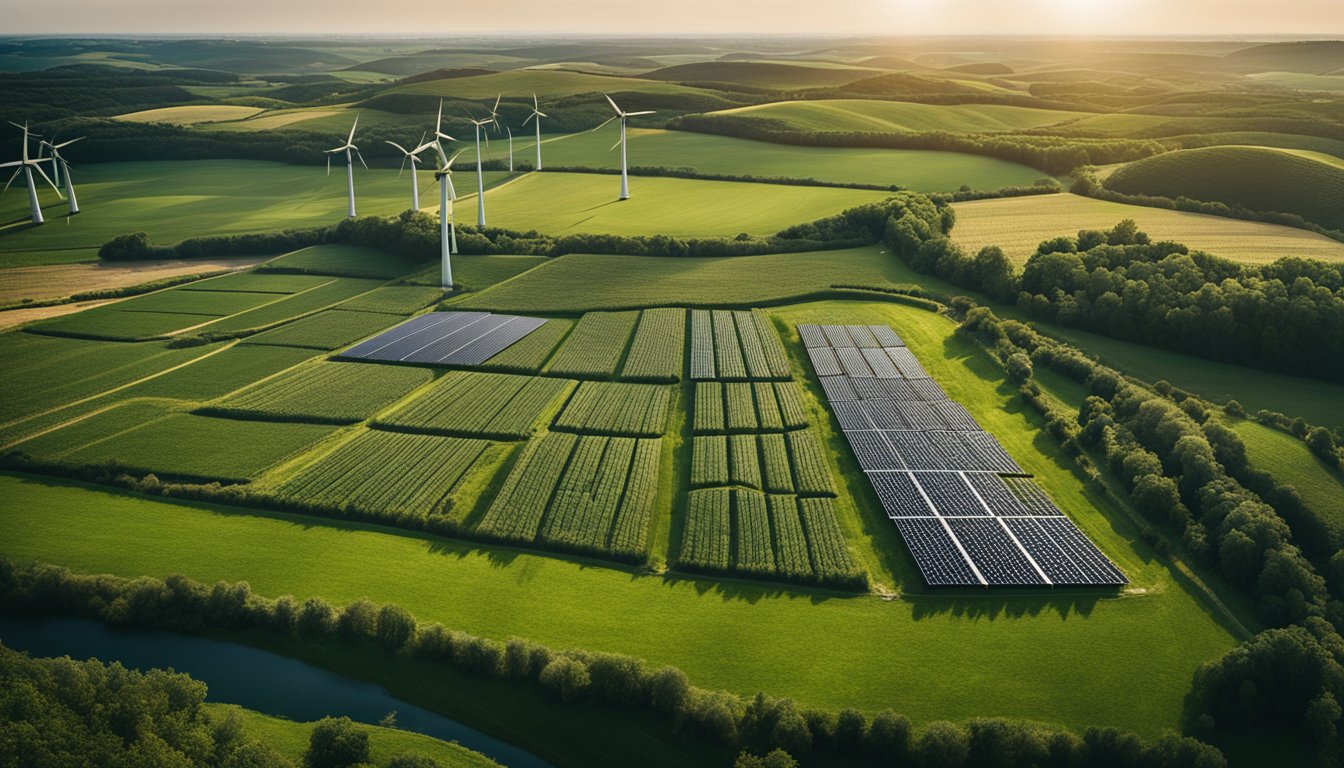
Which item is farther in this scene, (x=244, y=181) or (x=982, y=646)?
(x=244, y=181)

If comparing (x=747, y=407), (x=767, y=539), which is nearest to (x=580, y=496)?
(x=767, y=539)

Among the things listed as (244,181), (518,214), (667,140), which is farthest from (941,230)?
(244,181)

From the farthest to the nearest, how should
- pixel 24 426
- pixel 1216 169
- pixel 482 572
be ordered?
1. pixel 1216 169
2. pixel 24 426
3. pixel 482 572

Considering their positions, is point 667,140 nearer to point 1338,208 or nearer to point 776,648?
point 1338,208

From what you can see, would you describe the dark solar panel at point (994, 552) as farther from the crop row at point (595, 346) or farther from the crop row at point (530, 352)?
the crop row at point (530, 352)

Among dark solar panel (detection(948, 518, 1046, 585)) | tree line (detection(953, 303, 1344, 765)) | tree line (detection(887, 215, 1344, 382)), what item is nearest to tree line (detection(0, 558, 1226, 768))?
tree line (detection(953, 303, 1344, 765))

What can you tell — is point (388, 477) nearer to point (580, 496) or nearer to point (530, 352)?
point (580, 496)

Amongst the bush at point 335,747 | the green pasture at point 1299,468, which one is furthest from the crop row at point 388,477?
the green pasture at point 1299,468
